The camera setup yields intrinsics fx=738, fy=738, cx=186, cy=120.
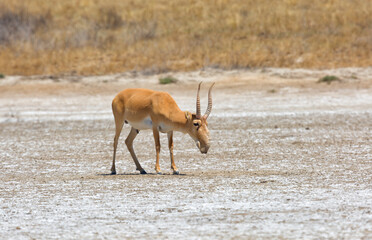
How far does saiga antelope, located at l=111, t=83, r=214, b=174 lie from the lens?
11.6m

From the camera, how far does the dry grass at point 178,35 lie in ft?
87.8

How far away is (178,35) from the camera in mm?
29703

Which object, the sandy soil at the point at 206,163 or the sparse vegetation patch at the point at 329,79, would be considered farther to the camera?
the sparse vegetation patch at the point at 329,79

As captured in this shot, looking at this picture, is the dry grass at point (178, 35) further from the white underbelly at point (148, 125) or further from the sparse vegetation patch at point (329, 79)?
the white underbelly at point (148, 125)

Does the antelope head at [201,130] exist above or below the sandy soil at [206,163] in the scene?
above

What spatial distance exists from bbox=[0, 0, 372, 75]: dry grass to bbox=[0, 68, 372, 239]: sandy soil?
1.47 m

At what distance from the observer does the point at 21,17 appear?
32.6 m

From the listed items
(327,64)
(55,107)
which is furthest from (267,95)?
(55,107)

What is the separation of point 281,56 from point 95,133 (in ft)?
33.9

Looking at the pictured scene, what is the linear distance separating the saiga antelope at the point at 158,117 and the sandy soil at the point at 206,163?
629 mm

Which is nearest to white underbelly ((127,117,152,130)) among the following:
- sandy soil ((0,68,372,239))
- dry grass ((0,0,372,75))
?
sandy soil ((0,68,372,239))

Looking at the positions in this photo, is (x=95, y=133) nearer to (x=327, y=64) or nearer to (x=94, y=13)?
(x=327, y=64)

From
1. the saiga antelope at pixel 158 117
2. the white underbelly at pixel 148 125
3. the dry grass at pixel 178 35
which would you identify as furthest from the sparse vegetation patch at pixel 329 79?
the white underbelly at pixel 148 125

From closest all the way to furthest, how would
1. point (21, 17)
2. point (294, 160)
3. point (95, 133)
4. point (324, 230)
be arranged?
point (324, 230) < point (294, 160) < point (95, 133) < point (21, 17)
